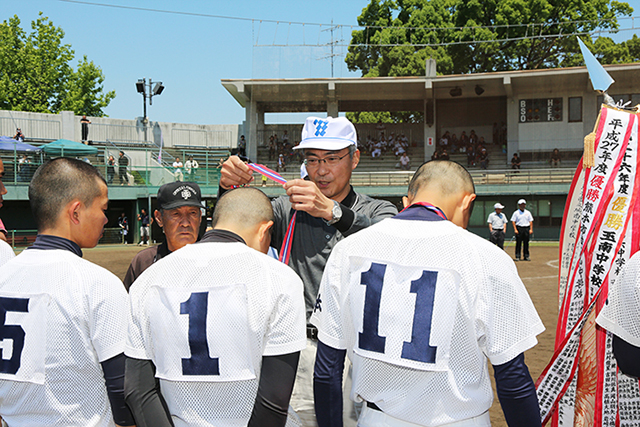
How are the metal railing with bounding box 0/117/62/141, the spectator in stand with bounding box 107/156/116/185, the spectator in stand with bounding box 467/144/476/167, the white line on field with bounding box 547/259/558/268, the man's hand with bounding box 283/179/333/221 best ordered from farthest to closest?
the spectator in stand with bounding box 467/144/476/167, the metal railing with bounding box 0/117/62/141, the spectator in stand with bounding box 107/156/116/185, the white line on field with bounding box 547/259/558/268, the man's hand with bounding box 283/179/333/221

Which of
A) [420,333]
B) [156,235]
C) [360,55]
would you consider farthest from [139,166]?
[420,333]

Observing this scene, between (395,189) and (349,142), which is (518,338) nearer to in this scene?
(349,142)

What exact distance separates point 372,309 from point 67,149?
85.0ft

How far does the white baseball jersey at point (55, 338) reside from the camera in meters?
2.07

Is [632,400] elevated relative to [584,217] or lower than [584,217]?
lower

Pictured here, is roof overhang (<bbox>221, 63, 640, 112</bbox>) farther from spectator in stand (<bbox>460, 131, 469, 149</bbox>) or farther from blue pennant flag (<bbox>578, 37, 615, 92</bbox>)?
blue pennant flag (<bbox>578, 37, 615, 92</bbox>)

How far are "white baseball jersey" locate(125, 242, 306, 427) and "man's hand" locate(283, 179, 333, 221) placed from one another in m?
0.61

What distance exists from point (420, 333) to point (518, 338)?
349 mm

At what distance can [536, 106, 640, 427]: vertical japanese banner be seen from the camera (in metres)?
2.78

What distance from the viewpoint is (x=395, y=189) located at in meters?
27.3

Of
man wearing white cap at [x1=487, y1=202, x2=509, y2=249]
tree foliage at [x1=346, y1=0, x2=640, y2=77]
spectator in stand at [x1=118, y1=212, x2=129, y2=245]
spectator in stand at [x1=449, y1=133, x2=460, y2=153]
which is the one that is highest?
tree foliage at [x1=346, y1=0, x2=640, y2=77]

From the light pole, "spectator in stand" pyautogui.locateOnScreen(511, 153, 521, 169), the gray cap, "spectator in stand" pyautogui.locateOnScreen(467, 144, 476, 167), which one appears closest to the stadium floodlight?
the light pole

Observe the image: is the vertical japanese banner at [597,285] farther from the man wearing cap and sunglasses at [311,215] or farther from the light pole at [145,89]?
the light pole at [145,89]

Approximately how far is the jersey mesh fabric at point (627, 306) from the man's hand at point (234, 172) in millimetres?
2071
